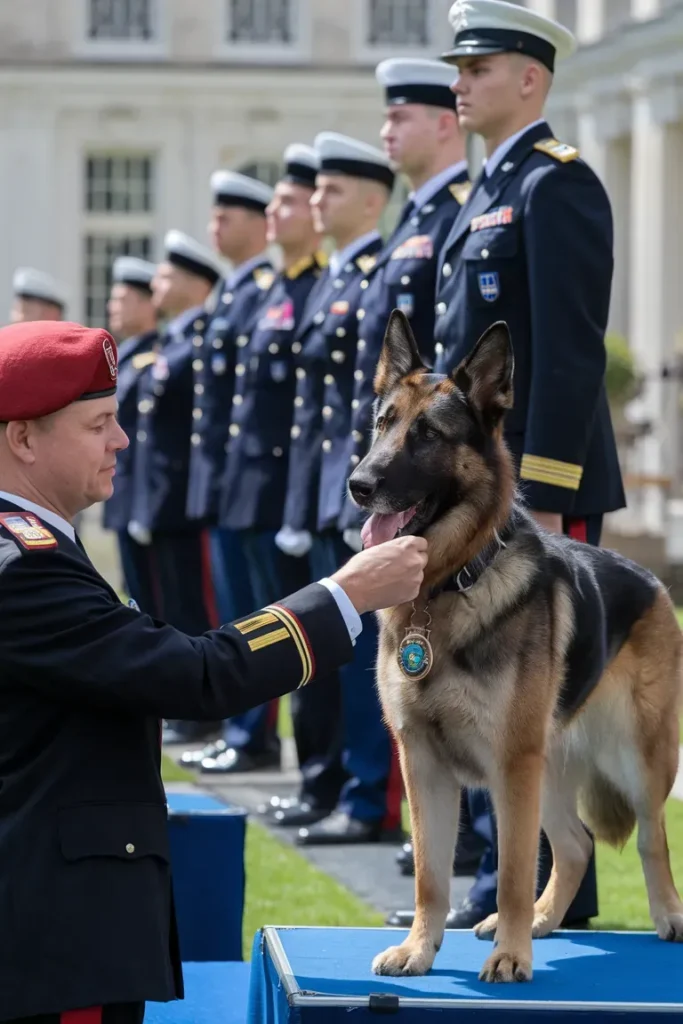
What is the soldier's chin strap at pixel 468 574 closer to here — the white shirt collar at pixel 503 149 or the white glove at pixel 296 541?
the white shirt collar at pixel 503 149

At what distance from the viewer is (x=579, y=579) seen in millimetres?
4531

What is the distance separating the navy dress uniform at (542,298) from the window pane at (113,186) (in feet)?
105

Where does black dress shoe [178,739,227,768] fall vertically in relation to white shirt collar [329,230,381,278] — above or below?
below

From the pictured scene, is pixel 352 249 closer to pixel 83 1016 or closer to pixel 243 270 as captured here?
pixel 243 270

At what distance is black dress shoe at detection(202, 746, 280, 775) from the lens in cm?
930

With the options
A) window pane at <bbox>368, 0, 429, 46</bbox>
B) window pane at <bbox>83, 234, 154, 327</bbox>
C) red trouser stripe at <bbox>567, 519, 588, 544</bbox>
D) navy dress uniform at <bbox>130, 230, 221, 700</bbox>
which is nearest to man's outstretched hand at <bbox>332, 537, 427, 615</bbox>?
red trouser stripe at <bbox>567, 519, 588, 544</bbox>

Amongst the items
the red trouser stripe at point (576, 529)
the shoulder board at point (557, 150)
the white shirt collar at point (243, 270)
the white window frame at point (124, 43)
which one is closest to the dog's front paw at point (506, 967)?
the red trouser stripe at point (576, 529)

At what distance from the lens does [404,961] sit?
13.5 ft

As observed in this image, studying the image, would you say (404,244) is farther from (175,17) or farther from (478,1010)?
(175,17)

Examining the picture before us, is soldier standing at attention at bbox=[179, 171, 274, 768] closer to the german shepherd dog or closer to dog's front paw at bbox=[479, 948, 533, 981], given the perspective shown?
the german shepherd dog

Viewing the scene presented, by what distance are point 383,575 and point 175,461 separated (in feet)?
23.5

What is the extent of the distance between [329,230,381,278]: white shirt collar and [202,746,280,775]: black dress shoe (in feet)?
8.26

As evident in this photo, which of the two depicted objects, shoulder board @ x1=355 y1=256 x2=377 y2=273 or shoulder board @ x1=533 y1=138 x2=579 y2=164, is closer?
shoulder board @ x1=533 y1=138 x2=579 y2=164

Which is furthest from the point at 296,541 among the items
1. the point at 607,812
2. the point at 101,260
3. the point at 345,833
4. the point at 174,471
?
the point at 101,260
